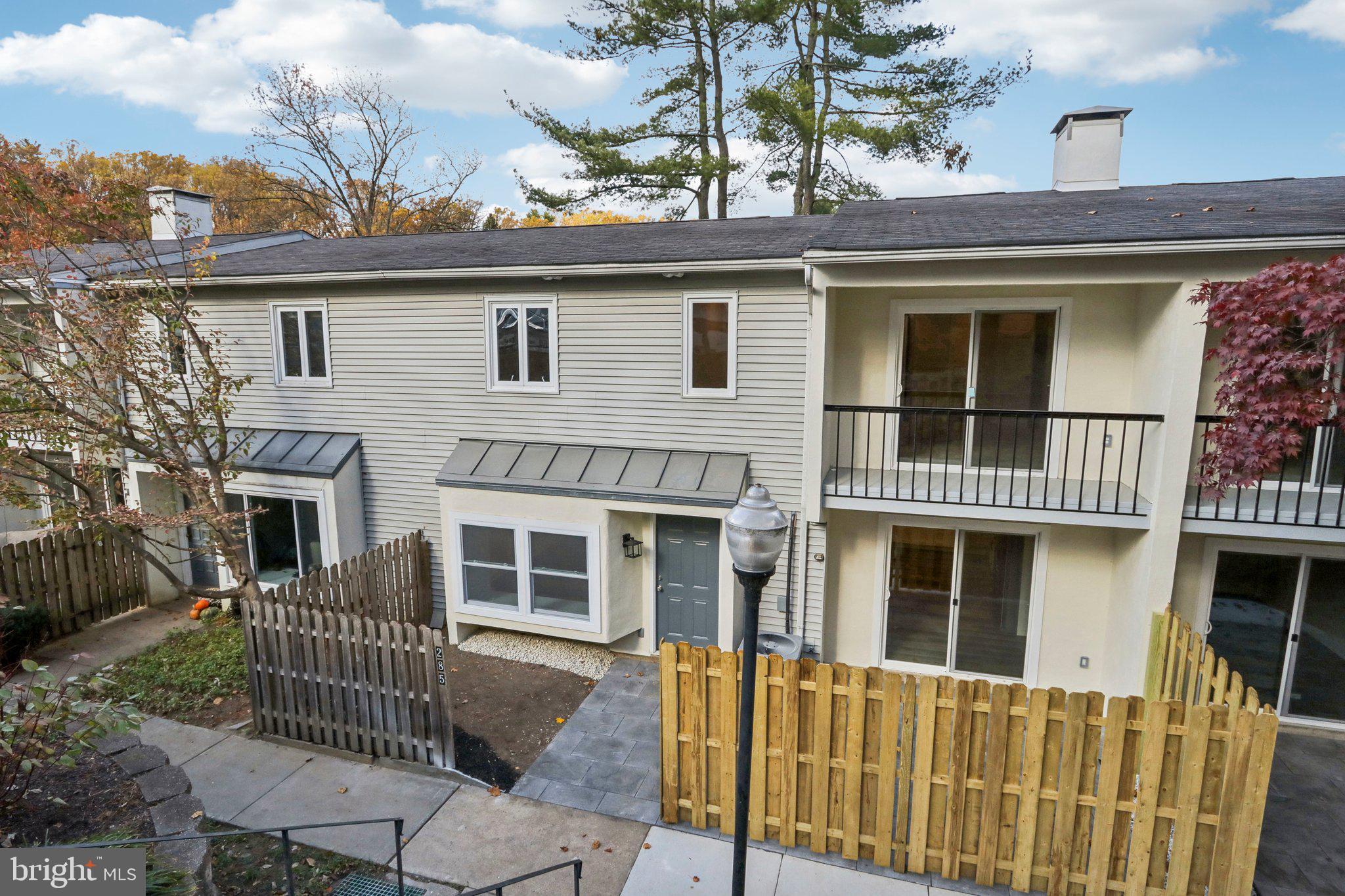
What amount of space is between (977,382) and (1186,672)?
3.60 meters

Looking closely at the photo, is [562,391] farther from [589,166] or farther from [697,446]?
[589,166]

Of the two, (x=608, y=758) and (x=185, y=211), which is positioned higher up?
(x=185, y=211)

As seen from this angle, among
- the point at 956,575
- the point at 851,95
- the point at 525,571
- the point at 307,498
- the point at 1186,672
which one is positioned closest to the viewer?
the point at 1186,672

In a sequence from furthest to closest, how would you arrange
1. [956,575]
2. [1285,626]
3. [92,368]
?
[956,575] < [92,368] < [1285,626]

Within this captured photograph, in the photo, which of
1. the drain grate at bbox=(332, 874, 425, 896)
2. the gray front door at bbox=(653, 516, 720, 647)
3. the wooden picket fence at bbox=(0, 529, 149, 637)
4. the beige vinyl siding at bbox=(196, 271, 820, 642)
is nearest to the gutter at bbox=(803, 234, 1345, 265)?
the beige vinyl siding at bbox=(196, 271, 820, 642)

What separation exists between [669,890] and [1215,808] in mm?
3825

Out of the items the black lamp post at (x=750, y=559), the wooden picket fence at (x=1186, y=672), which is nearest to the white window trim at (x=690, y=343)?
the black lamp post at (x=750, y=559)

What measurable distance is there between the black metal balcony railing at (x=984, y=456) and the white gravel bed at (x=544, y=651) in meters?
3.82

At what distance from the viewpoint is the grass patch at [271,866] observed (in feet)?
15.6

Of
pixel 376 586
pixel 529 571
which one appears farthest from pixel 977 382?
pixel 376 586

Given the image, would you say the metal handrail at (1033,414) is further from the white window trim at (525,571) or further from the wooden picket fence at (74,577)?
the wooden picket fence at (74,577)

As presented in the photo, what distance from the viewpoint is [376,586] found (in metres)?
8.63

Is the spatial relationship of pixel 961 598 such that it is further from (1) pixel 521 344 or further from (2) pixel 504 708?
(1) pixel 521 344

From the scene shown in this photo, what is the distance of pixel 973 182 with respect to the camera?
69.5 feet
